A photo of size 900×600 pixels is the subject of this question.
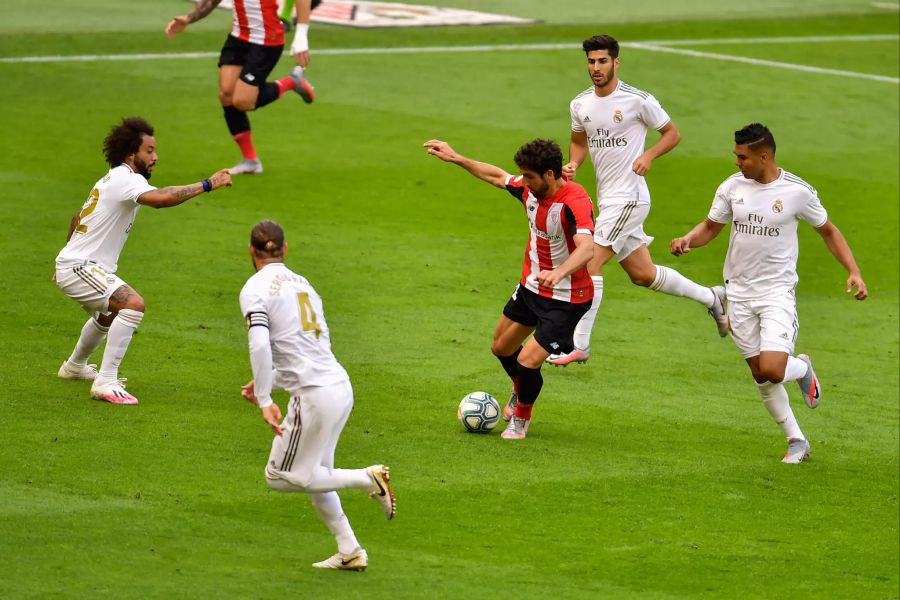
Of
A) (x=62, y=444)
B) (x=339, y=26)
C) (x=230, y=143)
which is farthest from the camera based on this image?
(x=339, y=26)

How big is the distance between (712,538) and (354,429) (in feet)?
10.2

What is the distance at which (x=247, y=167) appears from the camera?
65.0 ft

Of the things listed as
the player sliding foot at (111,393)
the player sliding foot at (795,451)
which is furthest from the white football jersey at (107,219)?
the player sliding foot at (795,451)

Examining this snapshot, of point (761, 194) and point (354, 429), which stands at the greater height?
point (761, 194)

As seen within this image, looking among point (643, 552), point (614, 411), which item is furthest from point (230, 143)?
point (643, 552)

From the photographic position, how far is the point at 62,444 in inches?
441

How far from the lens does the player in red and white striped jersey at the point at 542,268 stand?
11.1 meters

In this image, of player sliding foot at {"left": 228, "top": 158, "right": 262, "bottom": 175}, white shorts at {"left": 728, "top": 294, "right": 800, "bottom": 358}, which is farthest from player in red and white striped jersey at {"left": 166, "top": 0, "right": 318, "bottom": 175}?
white shorts at {"left": 728, "top": 294, "right": 800, "bottom": 358}

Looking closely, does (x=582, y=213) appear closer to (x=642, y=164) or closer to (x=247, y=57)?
(x=642, y=164)

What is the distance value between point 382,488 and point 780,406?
4.21 meters

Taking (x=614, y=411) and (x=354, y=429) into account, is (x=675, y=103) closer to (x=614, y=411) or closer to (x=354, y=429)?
(x=614, y=411)

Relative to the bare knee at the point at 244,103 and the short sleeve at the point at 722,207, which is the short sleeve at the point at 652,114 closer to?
the short sleeve at the point at 722,207

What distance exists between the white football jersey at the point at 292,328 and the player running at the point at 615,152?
410cm

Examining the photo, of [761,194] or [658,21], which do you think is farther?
[658,21]
